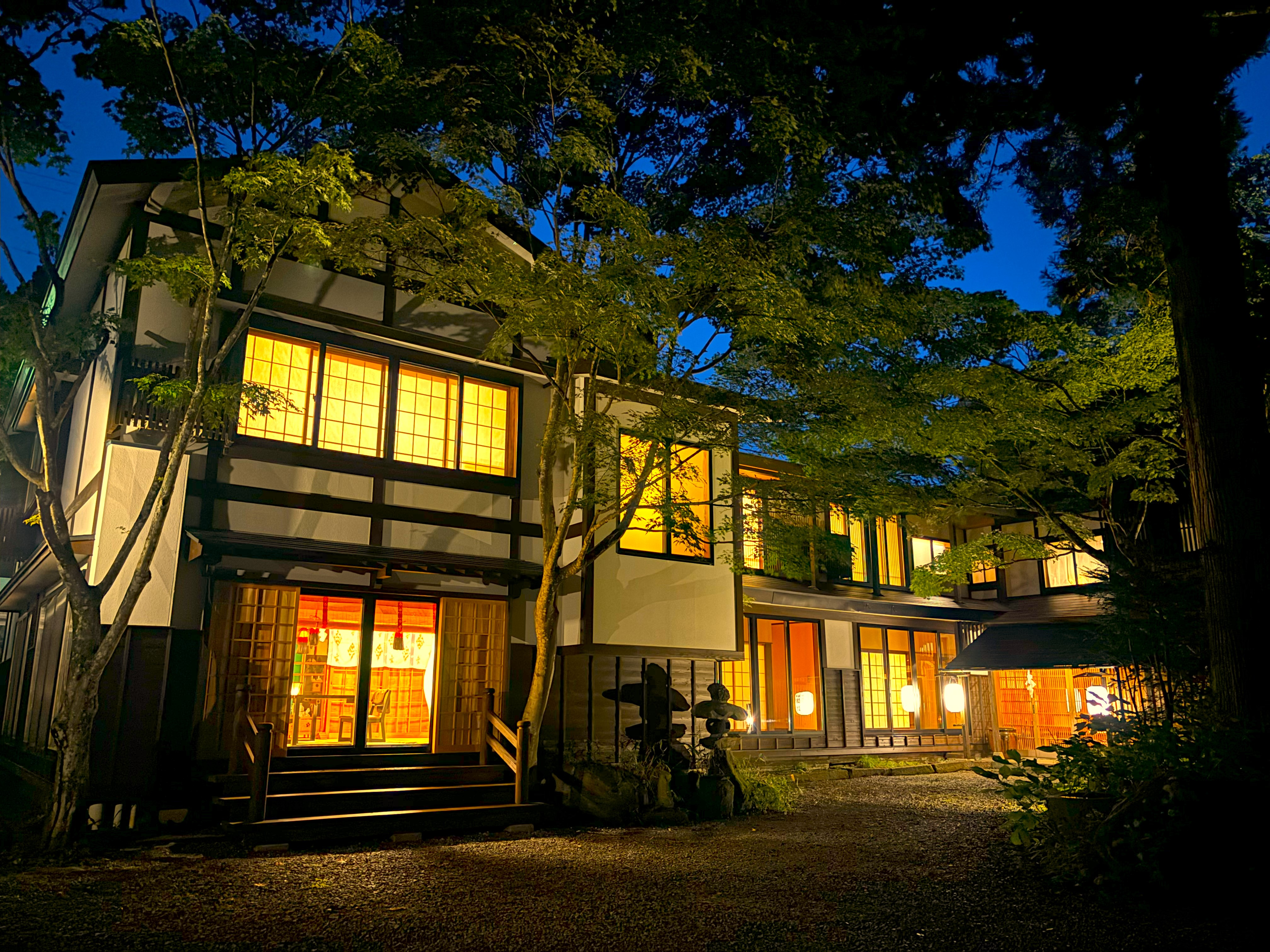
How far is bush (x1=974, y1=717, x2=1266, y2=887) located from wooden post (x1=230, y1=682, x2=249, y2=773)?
712 cm

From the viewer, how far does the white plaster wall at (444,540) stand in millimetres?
11227

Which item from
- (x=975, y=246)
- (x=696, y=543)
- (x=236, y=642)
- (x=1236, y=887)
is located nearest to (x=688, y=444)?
(x=696, y=543)

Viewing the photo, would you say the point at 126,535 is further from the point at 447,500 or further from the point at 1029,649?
the point at 1029,649

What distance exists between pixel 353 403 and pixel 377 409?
1.02ft

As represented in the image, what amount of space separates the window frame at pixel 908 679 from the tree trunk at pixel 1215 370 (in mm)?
12849

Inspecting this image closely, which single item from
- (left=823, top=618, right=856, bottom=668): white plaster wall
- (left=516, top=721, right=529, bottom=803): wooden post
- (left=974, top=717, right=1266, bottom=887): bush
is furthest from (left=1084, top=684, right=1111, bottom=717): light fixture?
(left=516, top=721, right=529, bottom=803): wooden post

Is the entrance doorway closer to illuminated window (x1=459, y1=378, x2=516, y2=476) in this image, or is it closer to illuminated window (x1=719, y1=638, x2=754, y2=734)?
illuminated window (x1=459, y1=378, x2=516, y2=476)

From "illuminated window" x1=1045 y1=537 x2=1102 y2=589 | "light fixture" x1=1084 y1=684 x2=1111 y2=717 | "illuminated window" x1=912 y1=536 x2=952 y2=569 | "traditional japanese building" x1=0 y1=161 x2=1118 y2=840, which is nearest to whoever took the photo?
"traditional japanese building" x1=0 y1=161 x2=1118 y2=840

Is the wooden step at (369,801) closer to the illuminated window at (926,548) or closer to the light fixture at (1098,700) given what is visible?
the light fixture at (1098,700)

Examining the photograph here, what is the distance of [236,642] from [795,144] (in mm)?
8257

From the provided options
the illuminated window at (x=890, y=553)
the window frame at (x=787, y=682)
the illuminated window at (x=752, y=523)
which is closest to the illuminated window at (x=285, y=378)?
the illuminated window at (x=752, y=523)

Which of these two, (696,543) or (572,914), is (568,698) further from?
(572,914)

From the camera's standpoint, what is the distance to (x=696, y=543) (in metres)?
10.8

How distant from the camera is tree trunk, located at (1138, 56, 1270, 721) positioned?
6688mm
